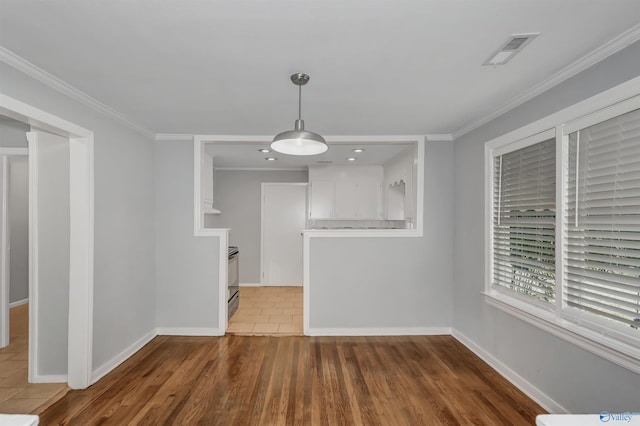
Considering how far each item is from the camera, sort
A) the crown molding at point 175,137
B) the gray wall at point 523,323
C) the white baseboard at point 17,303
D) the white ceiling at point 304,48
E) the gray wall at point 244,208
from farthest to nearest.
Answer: the gray wall at point 244,208 → the white baseboard at point 17,303 → the crown molding at point 175,137 → the gray wall at point 523,323 → the white ceiling at point 304,48

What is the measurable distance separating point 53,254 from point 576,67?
4.16 metres

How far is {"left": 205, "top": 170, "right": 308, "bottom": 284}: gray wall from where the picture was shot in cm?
650

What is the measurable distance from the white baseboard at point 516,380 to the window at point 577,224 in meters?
0.52

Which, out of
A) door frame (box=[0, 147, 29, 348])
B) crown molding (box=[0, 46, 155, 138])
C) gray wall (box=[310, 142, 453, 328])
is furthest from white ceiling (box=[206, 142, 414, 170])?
door frame (box=[0, 147, 29, 348])

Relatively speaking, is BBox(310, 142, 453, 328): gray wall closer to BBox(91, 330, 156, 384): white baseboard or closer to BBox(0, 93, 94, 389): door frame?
BBox(91, 330, 156, 384): white baseboard

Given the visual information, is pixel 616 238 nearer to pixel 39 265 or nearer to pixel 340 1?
pixel 340 1

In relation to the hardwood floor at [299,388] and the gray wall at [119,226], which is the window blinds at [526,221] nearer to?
the hardwood floor at [299,388]

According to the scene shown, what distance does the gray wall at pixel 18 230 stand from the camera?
197 inches

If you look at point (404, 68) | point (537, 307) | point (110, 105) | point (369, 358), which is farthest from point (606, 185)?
point (110, 105)

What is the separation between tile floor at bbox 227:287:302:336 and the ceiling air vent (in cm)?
337

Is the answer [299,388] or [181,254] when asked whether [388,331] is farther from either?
[181,254]

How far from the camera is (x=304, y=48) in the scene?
191 centimetres

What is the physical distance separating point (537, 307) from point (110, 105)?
13.1ft

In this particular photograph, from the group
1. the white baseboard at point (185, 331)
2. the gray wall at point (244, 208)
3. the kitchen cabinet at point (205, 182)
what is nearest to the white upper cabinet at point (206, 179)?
the kitchen cabinet at point (205, 182)
